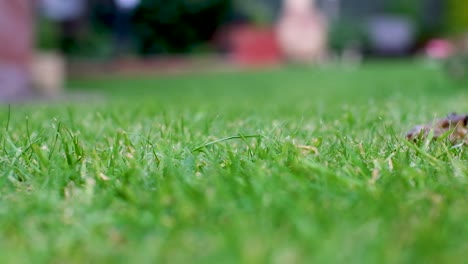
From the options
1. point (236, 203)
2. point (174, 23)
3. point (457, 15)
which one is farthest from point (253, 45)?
point (236, 203)

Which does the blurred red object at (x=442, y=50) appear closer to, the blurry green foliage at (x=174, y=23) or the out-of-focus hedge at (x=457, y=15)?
the out-of-focus hedge at (x=457, y=15)

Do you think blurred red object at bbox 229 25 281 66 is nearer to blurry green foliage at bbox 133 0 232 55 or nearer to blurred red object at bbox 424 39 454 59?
blurry green foliage at bbox 133 0 232 55

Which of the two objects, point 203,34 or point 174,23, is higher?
point 174,23

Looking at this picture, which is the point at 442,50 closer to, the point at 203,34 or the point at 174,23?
the point at 174,23

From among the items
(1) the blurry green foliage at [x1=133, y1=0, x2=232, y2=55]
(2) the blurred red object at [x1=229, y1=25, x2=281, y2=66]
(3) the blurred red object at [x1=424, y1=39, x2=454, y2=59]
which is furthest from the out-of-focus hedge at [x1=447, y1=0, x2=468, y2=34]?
(1) the blurry green foliage at [x1=133, y1=0, x2=232, y2=55]

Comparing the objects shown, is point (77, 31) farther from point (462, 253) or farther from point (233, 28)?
point (462, 253)

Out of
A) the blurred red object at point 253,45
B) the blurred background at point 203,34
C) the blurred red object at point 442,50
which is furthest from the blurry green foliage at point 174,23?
the blurred red object at point 442,50
